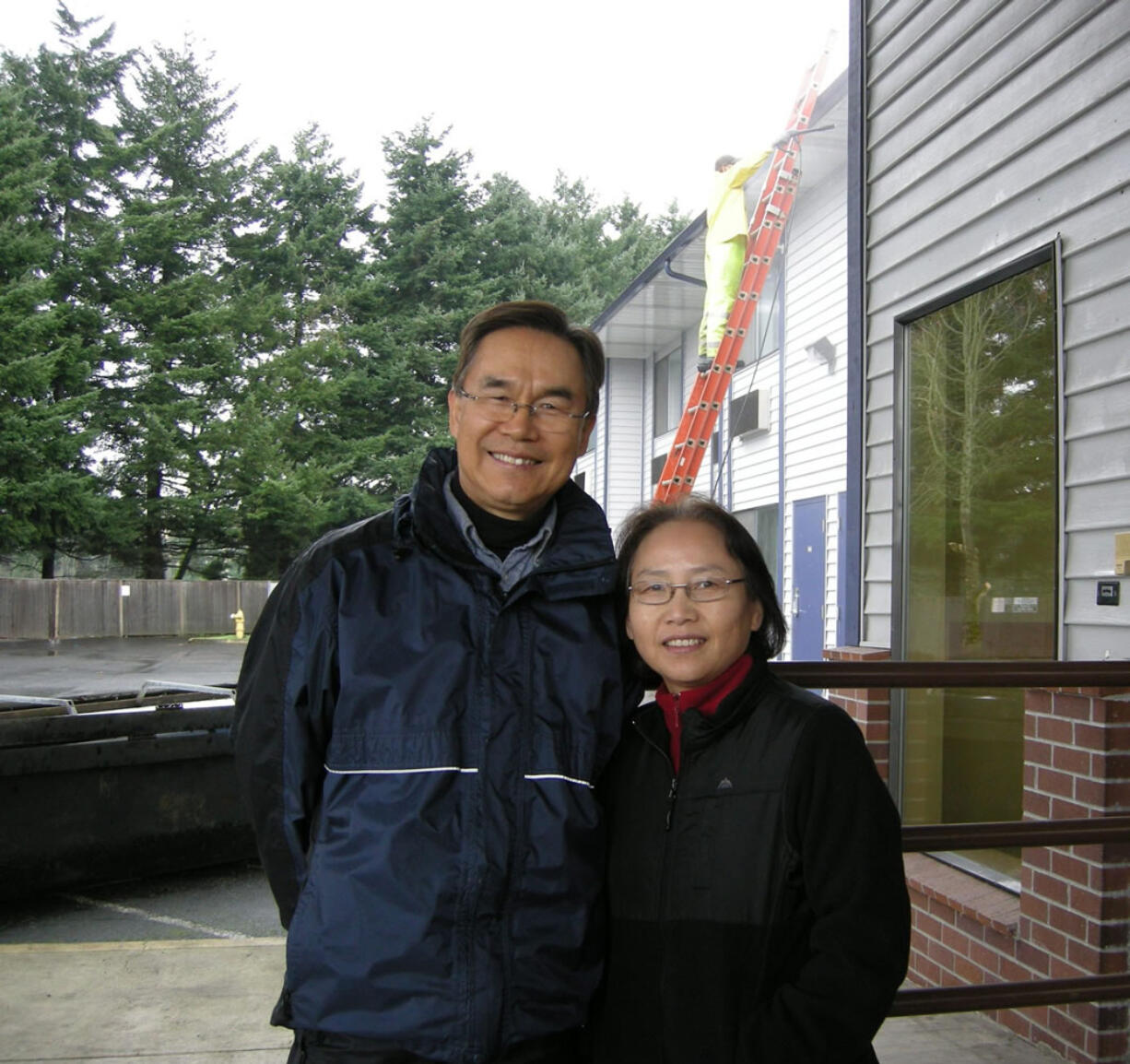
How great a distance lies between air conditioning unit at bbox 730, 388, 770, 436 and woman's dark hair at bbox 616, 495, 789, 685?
34.6 feet

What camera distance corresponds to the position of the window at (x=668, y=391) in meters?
15.4

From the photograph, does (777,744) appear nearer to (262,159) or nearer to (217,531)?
(217,531)

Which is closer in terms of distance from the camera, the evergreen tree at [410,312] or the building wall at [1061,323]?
the building wall at [1061,323]

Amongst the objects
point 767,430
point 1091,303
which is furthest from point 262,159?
point 1091,303

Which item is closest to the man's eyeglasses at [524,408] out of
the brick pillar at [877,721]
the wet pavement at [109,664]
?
the brick pillar at [877,721]

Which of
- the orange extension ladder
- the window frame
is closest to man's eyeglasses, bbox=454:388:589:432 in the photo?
the window frame

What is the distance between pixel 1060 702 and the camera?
3.15 m

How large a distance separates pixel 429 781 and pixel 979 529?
10.3ft

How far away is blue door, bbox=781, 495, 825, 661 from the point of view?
10.6m

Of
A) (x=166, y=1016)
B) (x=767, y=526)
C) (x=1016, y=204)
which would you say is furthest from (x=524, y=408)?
(x=767, y=526)

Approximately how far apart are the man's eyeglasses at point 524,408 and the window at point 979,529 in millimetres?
2397

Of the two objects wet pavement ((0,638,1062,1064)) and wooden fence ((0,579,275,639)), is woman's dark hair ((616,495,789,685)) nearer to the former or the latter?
wet pavement ((0,638,1062,1064))

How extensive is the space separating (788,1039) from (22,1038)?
2598mm

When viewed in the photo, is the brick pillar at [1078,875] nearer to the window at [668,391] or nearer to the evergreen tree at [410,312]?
the window at [668,391]
